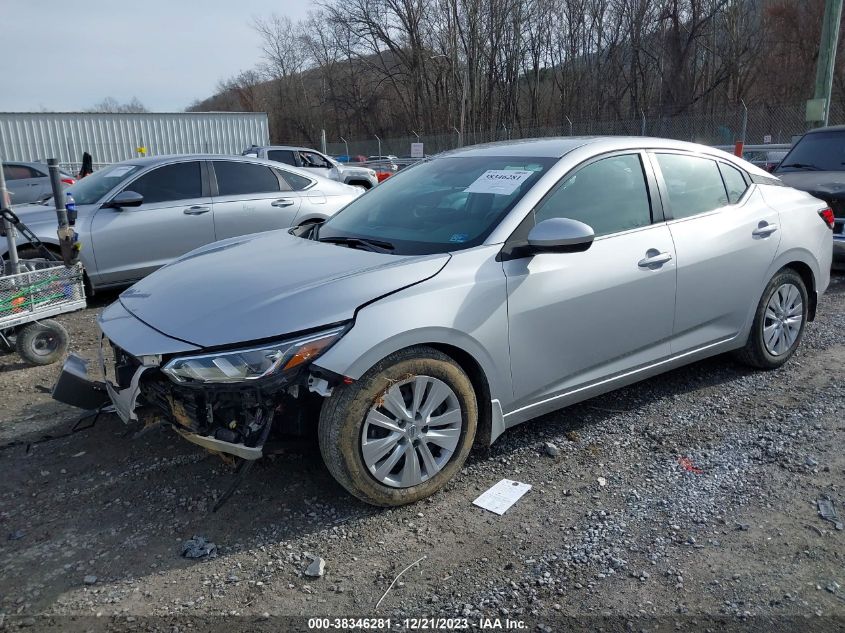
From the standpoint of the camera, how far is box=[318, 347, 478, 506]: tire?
9.52 ft

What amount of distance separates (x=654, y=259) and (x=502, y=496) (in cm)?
162

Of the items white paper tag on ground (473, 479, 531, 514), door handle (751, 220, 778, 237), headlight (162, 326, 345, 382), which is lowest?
white paper tag on ground (473, 479, 531, 514)

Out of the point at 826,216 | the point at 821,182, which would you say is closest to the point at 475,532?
the point at 826,216

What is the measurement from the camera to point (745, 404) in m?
4.33

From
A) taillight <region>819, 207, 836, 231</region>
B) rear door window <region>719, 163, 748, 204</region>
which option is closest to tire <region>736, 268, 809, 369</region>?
taillight <region>819, 207, 836, 231</region>

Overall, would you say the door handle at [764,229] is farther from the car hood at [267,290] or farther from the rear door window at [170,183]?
the rear door window at [170,183]

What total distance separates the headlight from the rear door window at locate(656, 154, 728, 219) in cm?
248

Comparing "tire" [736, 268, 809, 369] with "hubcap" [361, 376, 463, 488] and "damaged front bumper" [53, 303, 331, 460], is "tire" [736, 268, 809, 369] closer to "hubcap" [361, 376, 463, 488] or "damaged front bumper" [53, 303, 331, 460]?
"hubcap" [361, 376, 463, 488]

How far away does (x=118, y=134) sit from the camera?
81.8 feet

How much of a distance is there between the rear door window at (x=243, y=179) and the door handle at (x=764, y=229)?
5.62 metres

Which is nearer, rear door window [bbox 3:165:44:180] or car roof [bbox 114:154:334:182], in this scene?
car roof [bbox 114:154:334:182]

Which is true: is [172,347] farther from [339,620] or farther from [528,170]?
[528,170]

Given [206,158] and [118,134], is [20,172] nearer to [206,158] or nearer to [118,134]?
[206,158]

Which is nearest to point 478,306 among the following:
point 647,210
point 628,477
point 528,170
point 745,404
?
point 528,170
